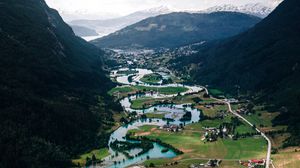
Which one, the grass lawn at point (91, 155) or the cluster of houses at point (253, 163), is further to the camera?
the grass lawn at point (91, 155)

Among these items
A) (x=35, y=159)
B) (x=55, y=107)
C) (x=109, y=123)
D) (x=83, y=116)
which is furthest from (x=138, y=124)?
(x=35, y=159)

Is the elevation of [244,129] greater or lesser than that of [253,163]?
greater

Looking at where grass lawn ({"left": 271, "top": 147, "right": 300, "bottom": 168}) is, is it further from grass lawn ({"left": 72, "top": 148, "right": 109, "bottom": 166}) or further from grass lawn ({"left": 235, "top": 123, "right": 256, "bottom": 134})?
grass lawn ({"left": 72, "top": 148, "right": 109, "bottom": 166})

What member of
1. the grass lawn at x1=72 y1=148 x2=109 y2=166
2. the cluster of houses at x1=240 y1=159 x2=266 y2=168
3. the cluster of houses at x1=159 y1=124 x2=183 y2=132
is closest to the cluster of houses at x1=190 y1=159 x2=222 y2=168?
the cluster of houses at x1=240 y1=159 x2=266 y2=168

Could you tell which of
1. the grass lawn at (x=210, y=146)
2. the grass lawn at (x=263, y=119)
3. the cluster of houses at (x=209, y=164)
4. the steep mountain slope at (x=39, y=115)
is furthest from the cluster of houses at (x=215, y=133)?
the steep mountain slope at (x=39, y=115)

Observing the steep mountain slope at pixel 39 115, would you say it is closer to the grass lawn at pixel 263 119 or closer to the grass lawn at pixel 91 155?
the grass lawn at pixel 91 155

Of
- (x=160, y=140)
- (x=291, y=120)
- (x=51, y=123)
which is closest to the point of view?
(x=51, y=123)

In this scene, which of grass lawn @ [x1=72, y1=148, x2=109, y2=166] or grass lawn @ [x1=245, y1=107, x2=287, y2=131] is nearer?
grass lawn @ [x1=72, y1=148, x2=109, y2=166]

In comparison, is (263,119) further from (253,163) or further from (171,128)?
(253,163)

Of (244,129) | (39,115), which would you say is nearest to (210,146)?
(244,129)

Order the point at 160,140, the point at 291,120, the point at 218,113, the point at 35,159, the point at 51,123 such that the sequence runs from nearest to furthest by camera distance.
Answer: the point at 35,159
the point at 51,123
the point at 160,140
the point at 291,120
the point at 218,113

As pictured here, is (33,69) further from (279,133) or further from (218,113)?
(279,133)
